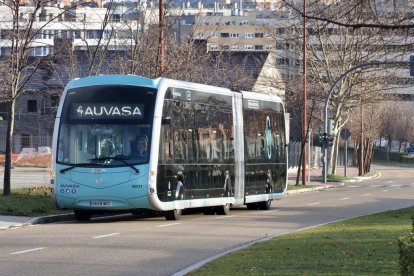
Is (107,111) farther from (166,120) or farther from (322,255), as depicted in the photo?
(322,255)

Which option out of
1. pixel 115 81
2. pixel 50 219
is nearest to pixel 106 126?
pixel 115 81

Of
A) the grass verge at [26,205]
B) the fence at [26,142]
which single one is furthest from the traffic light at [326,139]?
the grass verge at [26,205]

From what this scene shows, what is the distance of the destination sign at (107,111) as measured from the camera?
2377cm

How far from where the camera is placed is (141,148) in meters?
23.5

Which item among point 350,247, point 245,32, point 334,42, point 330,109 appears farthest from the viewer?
point 245,32

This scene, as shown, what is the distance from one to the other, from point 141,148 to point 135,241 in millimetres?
4603

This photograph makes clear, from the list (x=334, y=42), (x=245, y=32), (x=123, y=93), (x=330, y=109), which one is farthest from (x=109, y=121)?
(x=245, y=32)

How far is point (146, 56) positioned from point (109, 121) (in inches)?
536

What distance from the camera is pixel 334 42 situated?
62.7m

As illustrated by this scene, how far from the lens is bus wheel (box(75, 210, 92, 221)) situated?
82.0 feet

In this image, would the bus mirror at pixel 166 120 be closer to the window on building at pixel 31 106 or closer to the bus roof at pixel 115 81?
the bus roof at pixel 115 81

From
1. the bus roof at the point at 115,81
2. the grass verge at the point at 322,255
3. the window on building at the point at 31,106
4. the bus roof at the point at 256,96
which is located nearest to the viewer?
the grass verge at the point at 322,255

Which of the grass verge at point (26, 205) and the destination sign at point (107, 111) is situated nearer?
the destination sign at point (107, 111)

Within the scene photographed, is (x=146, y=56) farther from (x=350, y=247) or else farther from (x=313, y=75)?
(x=313, y=75)
